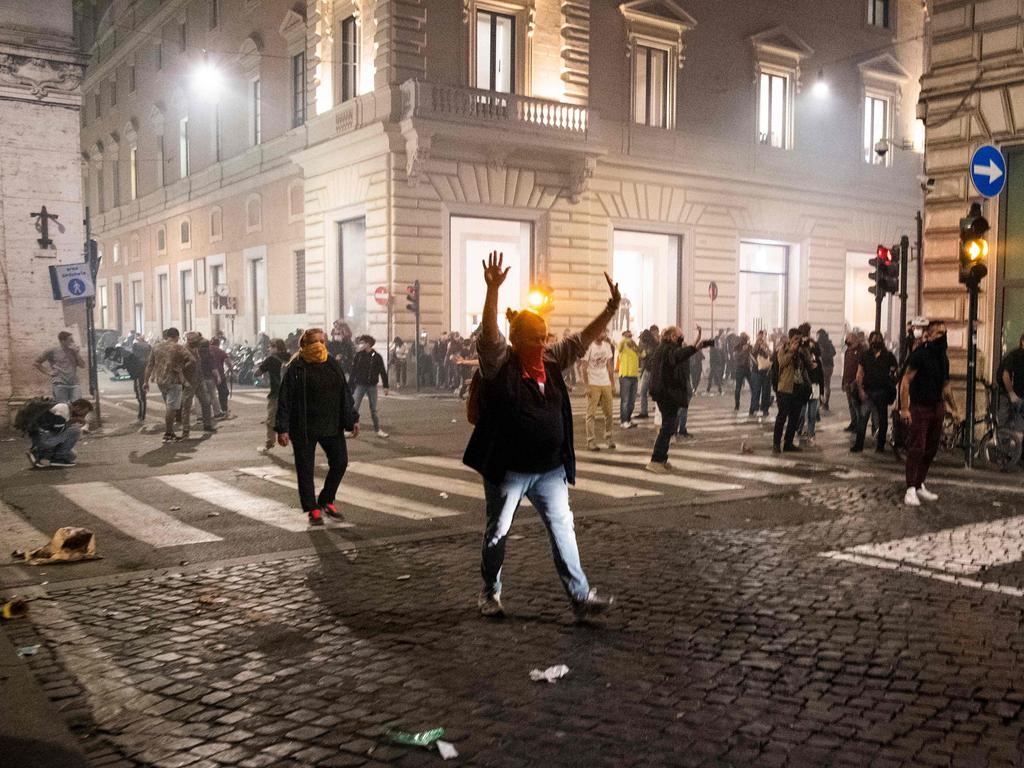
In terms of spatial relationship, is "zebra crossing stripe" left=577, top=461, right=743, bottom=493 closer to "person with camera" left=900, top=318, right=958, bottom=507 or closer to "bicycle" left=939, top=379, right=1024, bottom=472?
"person with camera" left=900, top=318, right=958, bottom=507

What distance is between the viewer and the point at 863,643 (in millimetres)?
5160

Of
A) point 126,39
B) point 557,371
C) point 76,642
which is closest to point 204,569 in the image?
point 76,642

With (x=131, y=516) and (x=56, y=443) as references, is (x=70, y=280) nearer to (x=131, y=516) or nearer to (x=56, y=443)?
(x=56, y=443)

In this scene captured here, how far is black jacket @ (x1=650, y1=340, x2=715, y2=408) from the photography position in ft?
38.9

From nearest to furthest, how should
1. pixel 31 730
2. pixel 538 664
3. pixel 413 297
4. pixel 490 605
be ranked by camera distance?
pixel 31 730
pixel 538 664
pixel 490 605
pixel 413 297

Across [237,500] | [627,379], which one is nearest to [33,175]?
[237,500]

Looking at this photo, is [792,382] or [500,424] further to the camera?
[792,382]

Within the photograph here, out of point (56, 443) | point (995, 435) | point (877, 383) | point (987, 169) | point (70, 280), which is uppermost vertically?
point (987, 169)

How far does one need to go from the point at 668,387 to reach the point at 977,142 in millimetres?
5787

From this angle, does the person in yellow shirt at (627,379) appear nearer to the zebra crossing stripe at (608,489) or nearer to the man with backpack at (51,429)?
the zebra crossing stripe at (608,489)

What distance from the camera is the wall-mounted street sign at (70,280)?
15688 millimetres

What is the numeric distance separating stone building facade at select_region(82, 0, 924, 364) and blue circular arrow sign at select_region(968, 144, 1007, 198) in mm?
15782

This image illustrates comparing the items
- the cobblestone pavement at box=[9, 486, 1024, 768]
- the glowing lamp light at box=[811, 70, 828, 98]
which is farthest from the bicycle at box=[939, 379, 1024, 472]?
the glowing lamp light at box=[811, 70, 828, 98]

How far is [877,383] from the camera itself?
43.8 ft
